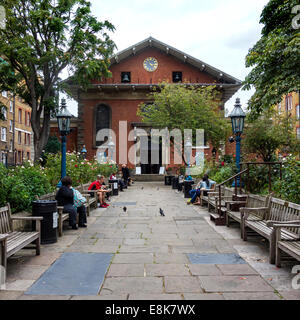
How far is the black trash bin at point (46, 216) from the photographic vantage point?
641 cm

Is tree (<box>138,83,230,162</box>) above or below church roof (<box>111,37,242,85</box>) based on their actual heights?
below

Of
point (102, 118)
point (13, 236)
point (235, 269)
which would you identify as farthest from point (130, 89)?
point (235, 269)

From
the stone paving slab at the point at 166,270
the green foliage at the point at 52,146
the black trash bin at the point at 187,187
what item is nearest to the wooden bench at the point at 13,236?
the stone paving slab at the point at 166,270

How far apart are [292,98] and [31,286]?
49.2 metres

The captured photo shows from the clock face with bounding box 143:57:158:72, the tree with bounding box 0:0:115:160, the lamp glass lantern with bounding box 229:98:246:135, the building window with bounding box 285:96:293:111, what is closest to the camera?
the lamp glass lantern with bounding box 229:98:246:135

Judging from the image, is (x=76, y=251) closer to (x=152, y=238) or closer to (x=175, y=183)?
(x=152, y=238)

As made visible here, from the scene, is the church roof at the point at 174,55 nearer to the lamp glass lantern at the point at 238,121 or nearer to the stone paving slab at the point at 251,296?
the lamp glass lantern at the point at 238,121

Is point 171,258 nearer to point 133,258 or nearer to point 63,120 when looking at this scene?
point 133,258

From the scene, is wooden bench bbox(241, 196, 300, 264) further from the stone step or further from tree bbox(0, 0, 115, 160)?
the stone step

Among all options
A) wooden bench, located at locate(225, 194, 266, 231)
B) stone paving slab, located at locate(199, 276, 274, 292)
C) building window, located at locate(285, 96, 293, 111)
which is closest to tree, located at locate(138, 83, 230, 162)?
wooden bench, located at locate(225, 194, 266, 231)

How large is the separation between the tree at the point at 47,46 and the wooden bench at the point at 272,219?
1610cm

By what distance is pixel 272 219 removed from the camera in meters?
6.65

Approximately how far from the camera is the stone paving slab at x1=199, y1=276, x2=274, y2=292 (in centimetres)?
409

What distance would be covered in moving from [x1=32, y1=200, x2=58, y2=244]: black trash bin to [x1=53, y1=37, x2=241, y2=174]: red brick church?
24209mm
